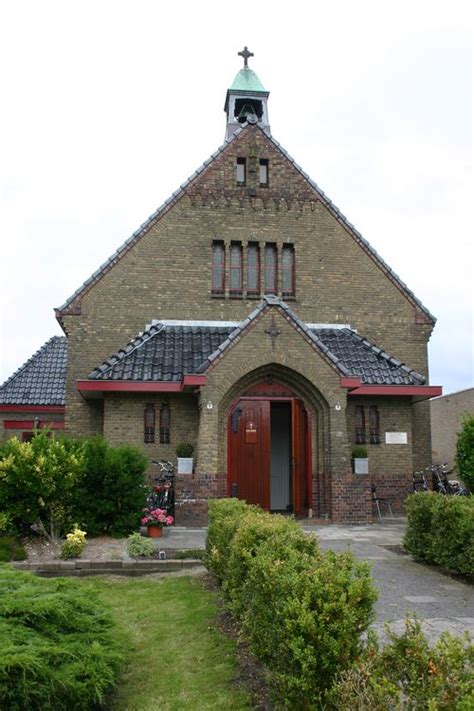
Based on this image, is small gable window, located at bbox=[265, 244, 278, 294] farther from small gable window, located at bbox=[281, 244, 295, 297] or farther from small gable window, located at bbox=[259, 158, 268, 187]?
small gable window, located at bbox=[259, 158, 268, 187]

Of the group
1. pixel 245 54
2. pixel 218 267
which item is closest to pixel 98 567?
pixel 218 267

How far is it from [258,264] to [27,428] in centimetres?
1136

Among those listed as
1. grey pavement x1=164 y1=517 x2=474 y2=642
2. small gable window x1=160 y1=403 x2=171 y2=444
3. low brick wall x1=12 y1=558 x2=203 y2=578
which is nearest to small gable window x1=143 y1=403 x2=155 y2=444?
small gable window x1=160 y1=403 x2=171 y2=444

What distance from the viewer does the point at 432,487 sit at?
1900 centimetres

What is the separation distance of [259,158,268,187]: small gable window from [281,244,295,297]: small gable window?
2.10 meters

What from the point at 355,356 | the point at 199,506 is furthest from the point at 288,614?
the point at 355,356

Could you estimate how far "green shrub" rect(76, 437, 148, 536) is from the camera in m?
13.0

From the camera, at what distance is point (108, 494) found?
1320cm

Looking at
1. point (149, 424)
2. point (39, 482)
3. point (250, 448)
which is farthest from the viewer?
point (149, 424)

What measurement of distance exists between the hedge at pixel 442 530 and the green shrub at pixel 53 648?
5.22m

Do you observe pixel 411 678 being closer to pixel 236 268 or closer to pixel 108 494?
pixel 108 494

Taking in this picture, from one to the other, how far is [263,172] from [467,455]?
35.1 ft

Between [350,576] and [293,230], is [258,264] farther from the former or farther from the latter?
[350,576]

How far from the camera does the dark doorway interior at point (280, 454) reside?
19.3 m
